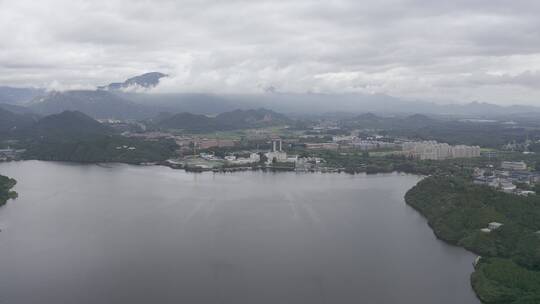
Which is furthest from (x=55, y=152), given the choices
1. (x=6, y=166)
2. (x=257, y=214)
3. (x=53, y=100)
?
(x=53, y=100)

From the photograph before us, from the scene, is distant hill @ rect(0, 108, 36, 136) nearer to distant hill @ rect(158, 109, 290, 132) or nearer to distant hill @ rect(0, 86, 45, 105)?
distant hill @ rect(158, 109, 290, 132)

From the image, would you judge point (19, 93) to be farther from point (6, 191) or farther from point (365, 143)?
point (6, 191)

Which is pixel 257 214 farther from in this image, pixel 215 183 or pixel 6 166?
pixel 6 166

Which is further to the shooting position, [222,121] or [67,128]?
[222,121]

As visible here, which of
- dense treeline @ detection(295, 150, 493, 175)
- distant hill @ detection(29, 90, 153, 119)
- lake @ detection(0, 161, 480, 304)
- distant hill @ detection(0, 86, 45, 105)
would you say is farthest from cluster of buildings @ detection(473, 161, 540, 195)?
distant hill @ detection(0, 86, 45, 105)

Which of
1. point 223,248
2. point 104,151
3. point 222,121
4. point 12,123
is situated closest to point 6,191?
point 223,248

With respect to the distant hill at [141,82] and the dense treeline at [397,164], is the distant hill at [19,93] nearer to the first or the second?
the distant hill at [141,82]

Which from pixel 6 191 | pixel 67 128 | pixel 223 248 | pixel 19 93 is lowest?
pixel 223 248
